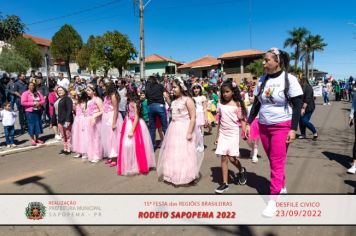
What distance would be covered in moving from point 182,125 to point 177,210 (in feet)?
5.24

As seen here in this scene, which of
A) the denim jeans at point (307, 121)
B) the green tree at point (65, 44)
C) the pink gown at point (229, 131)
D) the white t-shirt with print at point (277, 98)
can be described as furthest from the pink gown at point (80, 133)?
the green tree at point (65, 44)

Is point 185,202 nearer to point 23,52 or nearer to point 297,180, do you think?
point 297,180

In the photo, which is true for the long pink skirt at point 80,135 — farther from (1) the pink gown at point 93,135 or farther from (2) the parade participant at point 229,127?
(2) the parade participant at point 229,127

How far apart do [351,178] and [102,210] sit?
14.5 feet

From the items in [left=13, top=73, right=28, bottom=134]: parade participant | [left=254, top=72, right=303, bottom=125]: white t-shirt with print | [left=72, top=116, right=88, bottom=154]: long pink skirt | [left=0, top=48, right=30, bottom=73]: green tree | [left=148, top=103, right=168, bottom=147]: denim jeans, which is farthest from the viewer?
[left=0, top=48, right=30, bottom=73]: green tree

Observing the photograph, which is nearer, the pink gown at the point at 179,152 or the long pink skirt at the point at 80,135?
the pink gown at the point at 179,152

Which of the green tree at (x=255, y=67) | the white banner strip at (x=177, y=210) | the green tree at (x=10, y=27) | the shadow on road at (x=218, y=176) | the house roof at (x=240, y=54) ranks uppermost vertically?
Answer: the house roof at (x=240, y=54)

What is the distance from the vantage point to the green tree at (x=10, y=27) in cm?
1223

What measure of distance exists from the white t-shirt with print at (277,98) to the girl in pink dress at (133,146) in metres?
2.81

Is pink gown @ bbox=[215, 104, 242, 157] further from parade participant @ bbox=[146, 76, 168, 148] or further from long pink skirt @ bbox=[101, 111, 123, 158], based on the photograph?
parade participant @ bbox=[146, 76, 168, 148]

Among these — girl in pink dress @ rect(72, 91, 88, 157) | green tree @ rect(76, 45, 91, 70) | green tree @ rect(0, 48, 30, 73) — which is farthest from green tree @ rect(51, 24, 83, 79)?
girl in pink dress @ rect(72, 91, 88, 157)

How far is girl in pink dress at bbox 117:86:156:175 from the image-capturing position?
580 centimetres

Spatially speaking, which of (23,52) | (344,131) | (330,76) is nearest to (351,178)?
(344,131)

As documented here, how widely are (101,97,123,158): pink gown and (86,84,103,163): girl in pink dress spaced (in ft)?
0.38
